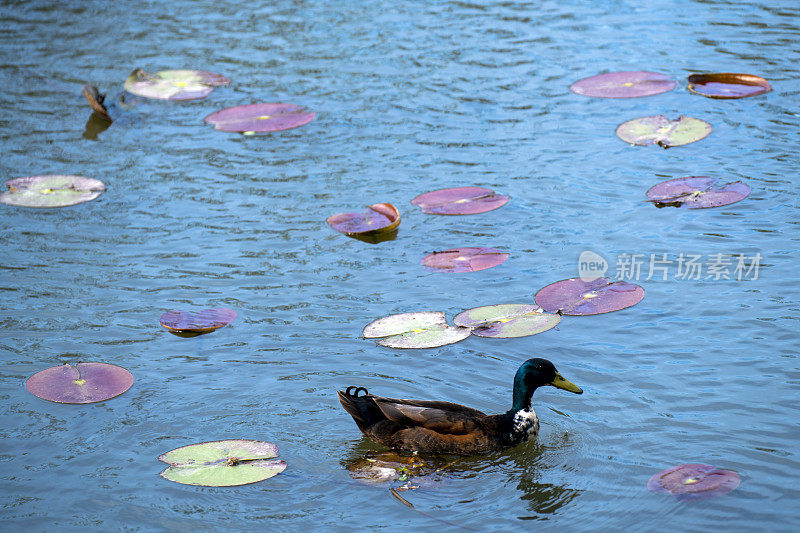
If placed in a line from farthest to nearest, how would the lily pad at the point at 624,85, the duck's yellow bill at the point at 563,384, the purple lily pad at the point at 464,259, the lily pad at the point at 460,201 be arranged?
the lily pad at the point at 624,85, the lily pad at the point at 460,201, the purple lily pad at the point at 464,259, the duck's yellow bill at the point at 563,384

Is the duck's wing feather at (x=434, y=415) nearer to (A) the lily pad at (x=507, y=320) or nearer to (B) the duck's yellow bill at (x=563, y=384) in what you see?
(B) the duck's yellow bill at (x=563, y=384)

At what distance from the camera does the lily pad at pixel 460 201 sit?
8.20 metres

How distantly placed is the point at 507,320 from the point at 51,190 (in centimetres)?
491

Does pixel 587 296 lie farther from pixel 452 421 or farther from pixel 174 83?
pixel 174 83

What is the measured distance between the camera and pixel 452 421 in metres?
5.47

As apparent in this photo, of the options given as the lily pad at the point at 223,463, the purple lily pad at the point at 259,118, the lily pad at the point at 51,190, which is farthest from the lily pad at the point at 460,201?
Answer: the lily pad at the point at 223,463

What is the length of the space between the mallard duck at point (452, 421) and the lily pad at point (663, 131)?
4165mm

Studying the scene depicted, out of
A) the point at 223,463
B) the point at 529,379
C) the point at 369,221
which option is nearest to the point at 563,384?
the point at 529,379

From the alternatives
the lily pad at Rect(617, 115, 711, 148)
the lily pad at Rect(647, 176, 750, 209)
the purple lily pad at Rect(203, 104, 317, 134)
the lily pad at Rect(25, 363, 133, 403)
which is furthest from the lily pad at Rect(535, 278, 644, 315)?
the purple lily pad at Rect(203, 104, 317, 134)

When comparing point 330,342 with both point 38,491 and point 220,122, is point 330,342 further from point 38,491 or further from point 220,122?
point 220,122

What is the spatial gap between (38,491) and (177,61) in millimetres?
7870

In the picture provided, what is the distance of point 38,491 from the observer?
17.0 ft

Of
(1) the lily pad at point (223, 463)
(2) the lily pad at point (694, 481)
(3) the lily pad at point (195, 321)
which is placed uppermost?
(3) the lily pad at point (195, 321)

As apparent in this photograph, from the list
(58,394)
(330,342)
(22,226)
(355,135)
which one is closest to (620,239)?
(330,342)
